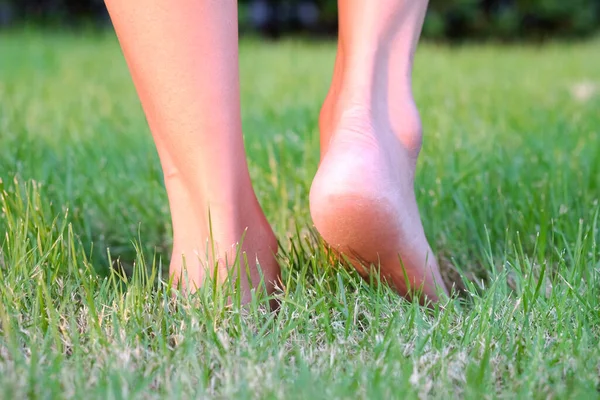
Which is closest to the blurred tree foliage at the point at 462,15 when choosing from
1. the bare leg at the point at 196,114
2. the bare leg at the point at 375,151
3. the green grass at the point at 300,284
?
the green grass at the point at 300,284

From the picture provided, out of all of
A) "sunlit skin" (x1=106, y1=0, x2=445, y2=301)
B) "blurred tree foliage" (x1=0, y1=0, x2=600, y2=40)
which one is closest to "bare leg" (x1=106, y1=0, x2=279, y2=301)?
"sunlit skin" (x1=106, y1=0, x2=445, y2=301)

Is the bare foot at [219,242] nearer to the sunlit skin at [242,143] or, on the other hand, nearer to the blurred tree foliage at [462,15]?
the sunlit skin at [242,143]

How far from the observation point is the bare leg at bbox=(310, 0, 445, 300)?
3.14ft

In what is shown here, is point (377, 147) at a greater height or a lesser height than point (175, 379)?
greater

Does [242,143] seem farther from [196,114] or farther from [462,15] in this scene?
[462,15]

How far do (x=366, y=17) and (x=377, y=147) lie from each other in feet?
0.65

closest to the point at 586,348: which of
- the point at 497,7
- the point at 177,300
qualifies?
the point at 177,300

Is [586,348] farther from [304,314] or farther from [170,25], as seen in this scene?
[170,25]

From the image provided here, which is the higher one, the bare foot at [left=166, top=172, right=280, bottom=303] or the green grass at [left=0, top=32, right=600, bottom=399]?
the bare foot at [left=166, top=172, right=280, bottom=303]

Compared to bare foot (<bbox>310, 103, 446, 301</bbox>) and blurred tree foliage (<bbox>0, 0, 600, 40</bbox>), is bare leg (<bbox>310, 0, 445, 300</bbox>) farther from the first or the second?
blurred tree foliage (<bbox>0, 0, 600, 40</bbox>)

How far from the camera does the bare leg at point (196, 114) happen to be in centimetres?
93

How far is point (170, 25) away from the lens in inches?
36.4

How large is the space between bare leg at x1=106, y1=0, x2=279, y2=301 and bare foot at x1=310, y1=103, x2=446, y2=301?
12cm

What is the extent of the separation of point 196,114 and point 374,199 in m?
0.25
